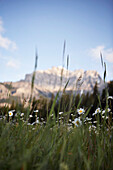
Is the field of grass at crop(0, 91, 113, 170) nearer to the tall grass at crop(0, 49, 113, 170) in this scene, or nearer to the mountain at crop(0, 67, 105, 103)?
the tall grass at crop(0, 49, 113, 170)

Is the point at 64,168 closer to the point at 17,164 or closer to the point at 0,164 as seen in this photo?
the point at 17,164

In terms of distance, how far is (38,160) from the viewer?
778 millimetres

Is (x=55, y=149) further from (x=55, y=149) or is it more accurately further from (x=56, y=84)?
(x=56, y=84)

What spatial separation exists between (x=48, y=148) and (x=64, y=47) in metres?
0.72

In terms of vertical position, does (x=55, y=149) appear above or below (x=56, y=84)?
below

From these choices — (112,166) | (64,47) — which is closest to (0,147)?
(112,166)

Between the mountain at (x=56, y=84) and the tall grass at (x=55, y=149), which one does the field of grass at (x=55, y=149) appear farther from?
the mountain at (x=56, y=84)

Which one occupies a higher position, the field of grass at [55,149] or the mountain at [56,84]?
the mountain at [56,84]

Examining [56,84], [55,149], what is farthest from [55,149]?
[56,84]

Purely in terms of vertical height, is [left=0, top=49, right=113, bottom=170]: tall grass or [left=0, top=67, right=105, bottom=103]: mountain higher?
[left=0, top=67, right=105, bottom=103]: mountain

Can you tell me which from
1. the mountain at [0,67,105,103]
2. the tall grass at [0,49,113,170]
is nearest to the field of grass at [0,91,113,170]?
the tall grass at [0,49,113,170]

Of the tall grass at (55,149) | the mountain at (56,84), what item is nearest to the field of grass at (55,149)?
the tall grass at (55,149)

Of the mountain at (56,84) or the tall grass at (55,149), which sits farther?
the mountain at (56,84)

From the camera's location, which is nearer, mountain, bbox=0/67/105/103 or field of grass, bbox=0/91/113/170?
field of grass, bbox=0/91/113/170
